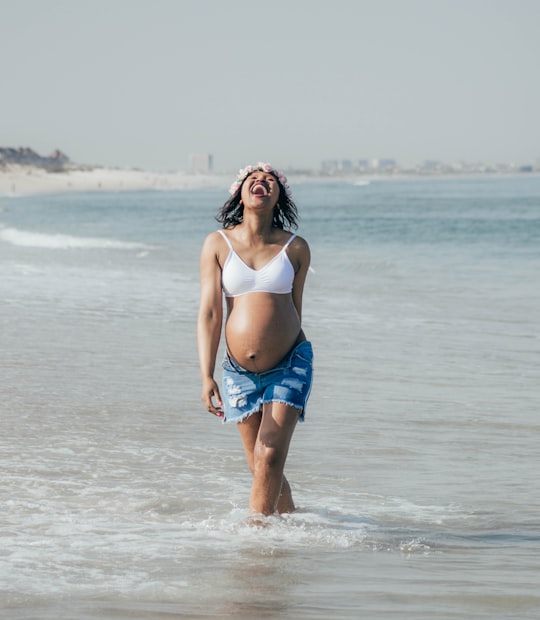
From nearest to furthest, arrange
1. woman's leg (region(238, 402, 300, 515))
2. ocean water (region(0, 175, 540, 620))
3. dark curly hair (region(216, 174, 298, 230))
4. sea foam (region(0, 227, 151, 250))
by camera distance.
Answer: ocean water (region(0, 175, 540, 620)) → woman's leg (region(238, 402, 300, 515)) → dark curly hair (region(216, 174, 298, 230)) → sea foam (region(0, 227, 151, 250))

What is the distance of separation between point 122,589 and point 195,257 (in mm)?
22096

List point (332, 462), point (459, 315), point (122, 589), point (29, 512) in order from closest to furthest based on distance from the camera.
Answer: point (122, 589) < point (29, 512) < point (332, 462) < point (459, 315)

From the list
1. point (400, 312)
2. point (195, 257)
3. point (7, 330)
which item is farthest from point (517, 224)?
point (7, 330)

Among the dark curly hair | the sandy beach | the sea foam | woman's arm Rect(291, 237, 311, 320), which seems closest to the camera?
woman's arm Rect(291, 237, 311, 320)

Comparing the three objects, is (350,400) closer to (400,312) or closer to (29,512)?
(29,512)

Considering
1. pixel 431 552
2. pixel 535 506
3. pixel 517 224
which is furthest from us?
pixel 517 224

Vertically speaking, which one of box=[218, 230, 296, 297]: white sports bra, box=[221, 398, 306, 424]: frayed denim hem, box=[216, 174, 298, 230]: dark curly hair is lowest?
box=[221, 398, 306, 424]: frayed denim hem

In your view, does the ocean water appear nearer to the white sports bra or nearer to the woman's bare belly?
the woman's bare belly

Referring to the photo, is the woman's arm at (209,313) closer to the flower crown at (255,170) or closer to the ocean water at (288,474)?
the flower crown at (255,170)

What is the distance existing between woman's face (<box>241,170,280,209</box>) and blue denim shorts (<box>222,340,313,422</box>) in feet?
2.13

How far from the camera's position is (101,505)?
18.3ft

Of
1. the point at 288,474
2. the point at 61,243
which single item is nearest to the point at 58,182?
the point at 61,243

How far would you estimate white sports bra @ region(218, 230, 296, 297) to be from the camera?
4918mm

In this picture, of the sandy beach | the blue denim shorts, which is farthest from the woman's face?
the sandy beach
